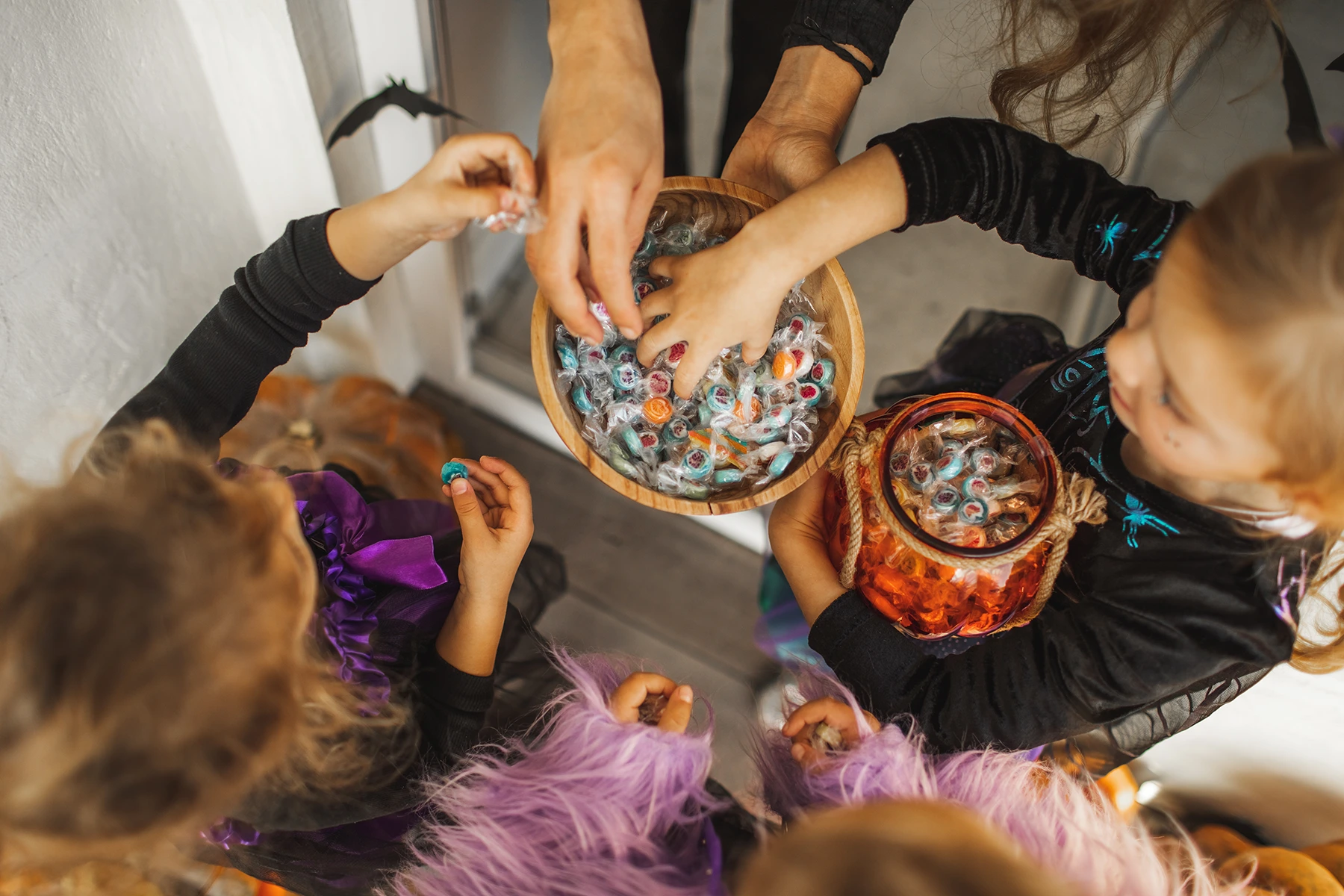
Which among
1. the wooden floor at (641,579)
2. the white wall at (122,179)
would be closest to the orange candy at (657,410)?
the white wall at (122,179)

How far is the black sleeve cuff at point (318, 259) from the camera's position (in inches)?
30.5

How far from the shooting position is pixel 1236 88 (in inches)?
46.3

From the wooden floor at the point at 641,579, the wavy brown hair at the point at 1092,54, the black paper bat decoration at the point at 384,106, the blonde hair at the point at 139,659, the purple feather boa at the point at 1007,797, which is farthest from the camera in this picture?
the wooden floor at the point at 641,579

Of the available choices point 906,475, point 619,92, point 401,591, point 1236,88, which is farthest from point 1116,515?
point 1236,88

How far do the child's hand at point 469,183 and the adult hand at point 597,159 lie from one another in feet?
0.09

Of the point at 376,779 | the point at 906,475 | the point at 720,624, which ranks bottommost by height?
the point at 720,624

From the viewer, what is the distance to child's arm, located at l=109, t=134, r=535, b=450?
0.76 meters

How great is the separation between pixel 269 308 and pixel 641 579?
94cm

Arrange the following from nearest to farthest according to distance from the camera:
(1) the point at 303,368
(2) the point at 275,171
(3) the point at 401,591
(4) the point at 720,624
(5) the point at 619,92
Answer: (5) the point at 619,92 < (3) the point at 401,591 < (2) the point at 275,171 < (1) the point at 303,368 < (4) the point at 720,624

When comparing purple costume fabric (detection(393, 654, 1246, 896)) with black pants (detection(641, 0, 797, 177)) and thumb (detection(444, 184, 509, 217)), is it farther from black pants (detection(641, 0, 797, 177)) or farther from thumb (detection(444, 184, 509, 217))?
black pants (detection(641, 0, 797, 177))

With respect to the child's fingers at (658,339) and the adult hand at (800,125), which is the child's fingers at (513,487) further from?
the adult hand at (800,125)

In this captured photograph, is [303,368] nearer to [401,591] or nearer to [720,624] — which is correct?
[401,591]

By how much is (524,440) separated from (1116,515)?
116cm

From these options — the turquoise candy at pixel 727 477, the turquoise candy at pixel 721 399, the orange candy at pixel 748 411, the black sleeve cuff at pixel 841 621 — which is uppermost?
the turquoise candy at pixel 721 399
